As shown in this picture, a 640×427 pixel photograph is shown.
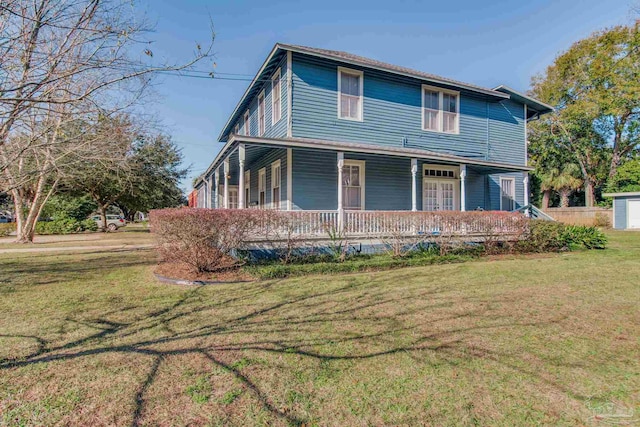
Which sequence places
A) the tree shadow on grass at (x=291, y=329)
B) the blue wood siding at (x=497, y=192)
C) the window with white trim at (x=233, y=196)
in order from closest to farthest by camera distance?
the tree shadow on grass at (x=291, y=329)
the blue wood siding at (x=497, y=192)
the window with white trim at (x=233, y=196)

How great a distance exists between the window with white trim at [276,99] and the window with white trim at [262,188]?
2.25m

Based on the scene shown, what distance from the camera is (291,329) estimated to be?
4.15 meters

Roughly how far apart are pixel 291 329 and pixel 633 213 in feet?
95.8

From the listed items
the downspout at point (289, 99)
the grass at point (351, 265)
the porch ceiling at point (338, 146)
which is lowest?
the grass at point (351, 265)

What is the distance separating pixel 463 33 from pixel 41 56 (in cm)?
1596

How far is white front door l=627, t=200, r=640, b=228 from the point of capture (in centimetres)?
2353

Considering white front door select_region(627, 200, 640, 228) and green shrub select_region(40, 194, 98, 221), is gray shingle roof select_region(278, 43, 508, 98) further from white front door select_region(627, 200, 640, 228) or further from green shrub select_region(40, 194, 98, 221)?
green shrub select_region(40, 194, 98, 221)

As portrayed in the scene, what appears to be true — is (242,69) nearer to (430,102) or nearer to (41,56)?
(430,102)

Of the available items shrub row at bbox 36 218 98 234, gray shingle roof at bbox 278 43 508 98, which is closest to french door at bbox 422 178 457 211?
gray shingle roof at bbox 278 43 508 98

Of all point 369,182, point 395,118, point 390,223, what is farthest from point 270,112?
point 390,223

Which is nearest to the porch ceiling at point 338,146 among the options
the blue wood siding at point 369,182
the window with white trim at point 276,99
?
the blue wood siding at point 369,182

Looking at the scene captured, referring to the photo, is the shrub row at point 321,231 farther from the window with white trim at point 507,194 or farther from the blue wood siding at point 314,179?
the window with white trim at point 507,194

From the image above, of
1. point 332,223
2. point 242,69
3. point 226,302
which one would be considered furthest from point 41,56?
point 242,69

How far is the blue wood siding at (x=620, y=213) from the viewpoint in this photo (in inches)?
948
